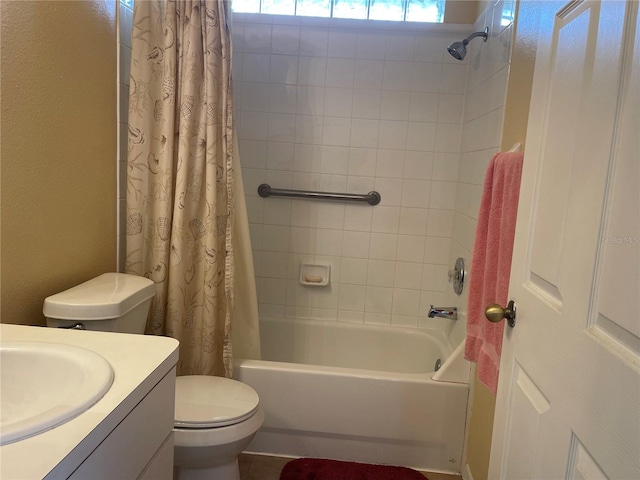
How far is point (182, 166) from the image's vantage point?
184 cm

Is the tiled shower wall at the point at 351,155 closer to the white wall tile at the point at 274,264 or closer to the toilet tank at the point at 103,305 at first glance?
the white wall tile at the point at 274,264

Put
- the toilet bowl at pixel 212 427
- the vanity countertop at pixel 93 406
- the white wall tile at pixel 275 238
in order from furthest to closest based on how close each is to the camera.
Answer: the white wall tile at pixel 275 238 → the toilet bowl at pixel 212 427 → the vanity countertop at pixel 93 406

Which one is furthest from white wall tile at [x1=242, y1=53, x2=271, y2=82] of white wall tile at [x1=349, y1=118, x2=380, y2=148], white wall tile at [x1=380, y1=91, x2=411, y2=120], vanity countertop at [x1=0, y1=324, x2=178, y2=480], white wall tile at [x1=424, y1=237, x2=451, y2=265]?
vanity countertop at [x1=0, y1=324, x2=178, y2=480]

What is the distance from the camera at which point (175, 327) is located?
6.13 ft

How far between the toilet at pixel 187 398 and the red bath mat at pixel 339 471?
14.3 inches

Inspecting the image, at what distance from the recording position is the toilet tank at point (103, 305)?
1372 millimetres

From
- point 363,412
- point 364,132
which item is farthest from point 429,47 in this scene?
point 363,412

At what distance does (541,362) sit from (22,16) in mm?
1460

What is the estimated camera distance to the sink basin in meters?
0.92

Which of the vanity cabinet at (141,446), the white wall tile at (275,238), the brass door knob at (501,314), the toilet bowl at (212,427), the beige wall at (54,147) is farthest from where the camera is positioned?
the white wall tile at (275,238)

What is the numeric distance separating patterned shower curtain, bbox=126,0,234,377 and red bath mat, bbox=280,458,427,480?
523 millimetres

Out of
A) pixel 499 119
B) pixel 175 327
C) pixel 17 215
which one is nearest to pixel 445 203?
pixel 499 119

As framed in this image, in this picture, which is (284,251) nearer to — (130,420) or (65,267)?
(65,267)

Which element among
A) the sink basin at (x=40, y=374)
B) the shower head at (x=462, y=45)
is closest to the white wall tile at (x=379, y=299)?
the shower head at (x=462, y=45)
